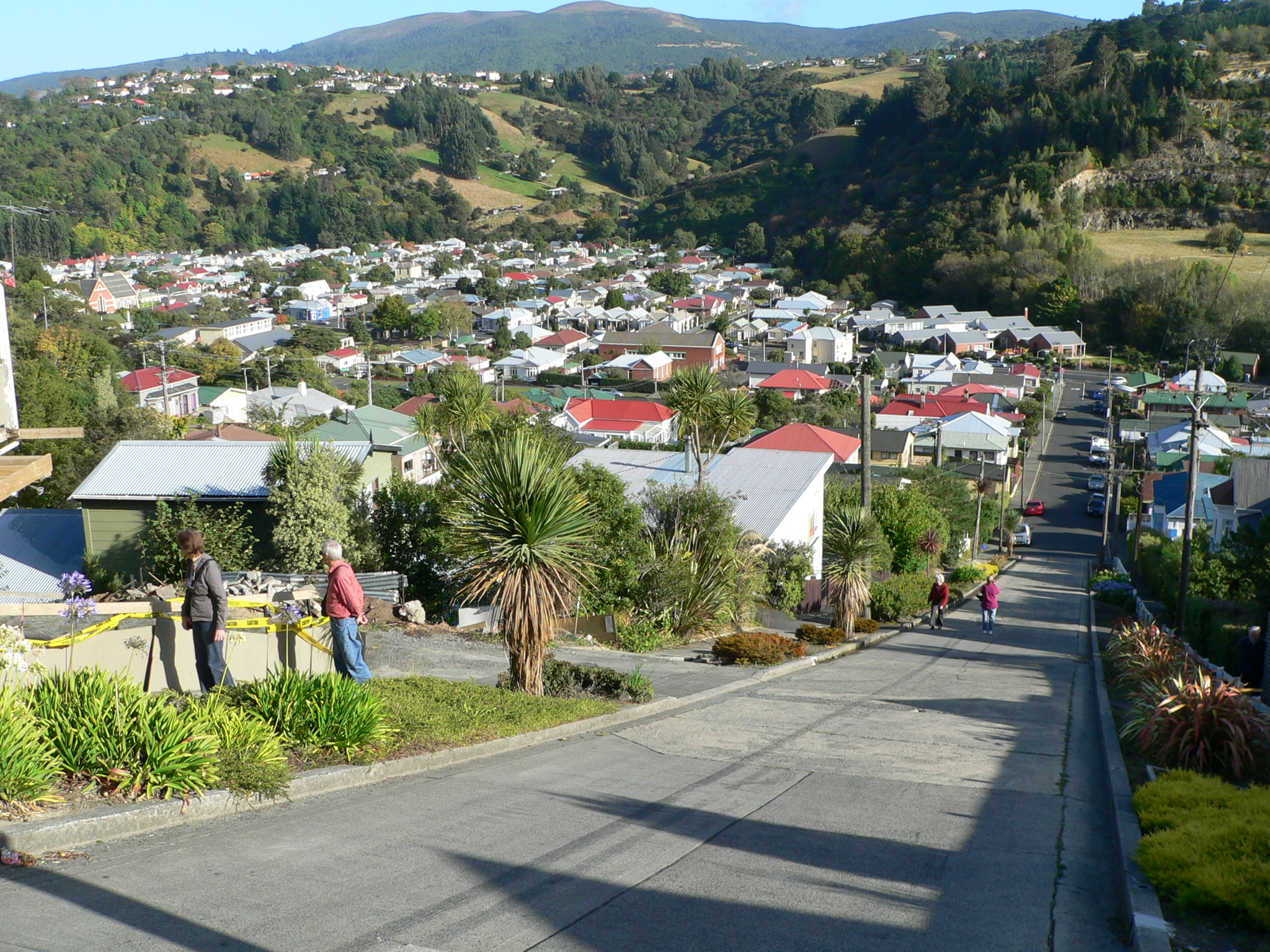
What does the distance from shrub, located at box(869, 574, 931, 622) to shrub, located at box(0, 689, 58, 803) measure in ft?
64.5

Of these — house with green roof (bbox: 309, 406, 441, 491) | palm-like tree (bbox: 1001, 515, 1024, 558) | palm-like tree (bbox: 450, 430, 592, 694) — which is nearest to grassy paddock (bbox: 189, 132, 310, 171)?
house with green roof (bbox: 309, 406, 441, 491)

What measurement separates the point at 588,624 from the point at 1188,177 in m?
141

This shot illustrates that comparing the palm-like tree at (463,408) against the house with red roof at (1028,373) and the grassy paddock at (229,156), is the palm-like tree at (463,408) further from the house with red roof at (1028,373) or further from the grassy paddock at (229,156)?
the grassy paddock at (229,156)

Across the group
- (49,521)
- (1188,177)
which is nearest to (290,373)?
(49,521)

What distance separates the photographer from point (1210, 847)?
5.52 metres

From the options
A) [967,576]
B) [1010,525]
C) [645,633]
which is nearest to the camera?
[645,633]

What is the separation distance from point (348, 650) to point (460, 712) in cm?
104

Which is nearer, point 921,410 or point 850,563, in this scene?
point 850,563

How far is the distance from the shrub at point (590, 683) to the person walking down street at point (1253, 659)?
743 cm

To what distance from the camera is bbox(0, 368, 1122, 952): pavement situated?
4652 mm

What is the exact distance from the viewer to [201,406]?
65.6 metres

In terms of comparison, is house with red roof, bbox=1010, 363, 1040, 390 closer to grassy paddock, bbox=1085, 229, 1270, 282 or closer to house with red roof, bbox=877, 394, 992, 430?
house with red roof, bbox=877, 394, 992, 430

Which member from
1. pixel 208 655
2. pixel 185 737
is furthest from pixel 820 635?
pixel 185 737

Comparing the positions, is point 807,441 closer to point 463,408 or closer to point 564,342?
point 463,408
